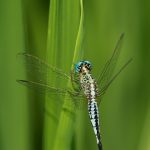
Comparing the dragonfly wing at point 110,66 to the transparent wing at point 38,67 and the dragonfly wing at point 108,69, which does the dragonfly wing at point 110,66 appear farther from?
the transparent wing at point 38,67

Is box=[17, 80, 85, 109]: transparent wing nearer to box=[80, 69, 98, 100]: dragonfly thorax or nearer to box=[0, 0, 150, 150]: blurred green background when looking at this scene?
box=[0, 0, 150, 150]: blurred green background

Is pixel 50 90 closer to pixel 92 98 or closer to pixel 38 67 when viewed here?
pixel 38 67

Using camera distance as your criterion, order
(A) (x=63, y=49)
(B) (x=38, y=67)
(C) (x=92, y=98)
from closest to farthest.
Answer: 1. (A) (x=63, y=49)
2. (B) (x=38, y=67)
3. (C) (x=92, y=98)

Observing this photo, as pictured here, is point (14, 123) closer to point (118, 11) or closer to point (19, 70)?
point (19, 70)

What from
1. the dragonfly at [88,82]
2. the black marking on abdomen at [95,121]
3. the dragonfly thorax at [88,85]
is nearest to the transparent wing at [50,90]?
the dragonfly at [88,82]

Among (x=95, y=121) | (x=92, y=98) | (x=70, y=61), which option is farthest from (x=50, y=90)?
(x=92, y=98)

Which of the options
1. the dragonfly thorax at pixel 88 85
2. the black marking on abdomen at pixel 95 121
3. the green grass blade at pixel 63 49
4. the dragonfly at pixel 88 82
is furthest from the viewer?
the dragonfly thorax at pixel 88 85

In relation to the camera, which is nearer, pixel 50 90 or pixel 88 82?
pixel 50 90

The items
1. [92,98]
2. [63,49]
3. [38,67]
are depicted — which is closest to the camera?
[63,49]
